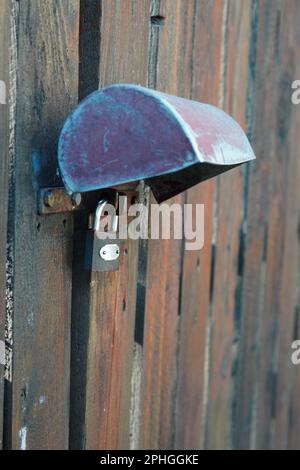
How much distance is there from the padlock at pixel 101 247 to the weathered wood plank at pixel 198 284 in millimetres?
342

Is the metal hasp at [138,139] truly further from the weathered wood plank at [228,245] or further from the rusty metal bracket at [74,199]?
the weathered wood plank at [228,245]

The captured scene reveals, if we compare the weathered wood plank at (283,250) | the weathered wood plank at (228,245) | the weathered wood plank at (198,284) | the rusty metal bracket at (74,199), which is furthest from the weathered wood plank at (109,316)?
the weathered wood plank at (283,250)

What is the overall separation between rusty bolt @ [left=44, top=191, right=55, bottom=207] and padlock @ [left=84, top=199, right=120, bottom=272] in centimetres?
7

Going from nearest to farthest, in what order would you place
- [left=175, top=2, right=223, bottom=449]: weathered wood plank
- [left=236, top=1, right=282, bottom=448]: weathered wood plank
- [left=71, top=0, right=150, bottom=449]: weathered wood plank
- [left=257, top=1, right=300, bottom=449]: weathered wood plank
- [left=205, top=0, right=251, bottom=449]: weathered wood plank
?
[left=71, top=0, right=150, bottom=449]: weathered wood plank → [left=175, top=2, right=223, bottom=449]: weathered wood plank → [left=205, top=0, right=251, bottom=449]: weathered wood plank → [left=236, top=1, right=282, bottom=448]: weathered wood plank → [left=257, top=1, right=300, bottom=449]: weathered wood plank

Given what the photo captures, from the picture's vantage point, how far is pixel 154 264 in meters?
1.17

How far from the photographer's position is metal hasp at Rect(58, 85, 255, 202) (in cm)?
75

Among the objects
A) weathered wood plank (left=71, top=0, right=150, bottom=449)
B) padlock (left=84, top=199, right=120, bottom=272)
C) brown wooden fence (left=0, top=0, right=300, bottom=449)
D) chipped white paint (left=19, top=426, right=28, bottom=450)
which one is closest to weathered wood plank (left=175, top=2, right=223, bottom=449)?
brown wooden fence (left=0, top=0, right=300, bottom=449)

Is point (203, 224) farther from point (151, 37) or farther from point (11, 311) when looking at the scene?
point (11, 311)

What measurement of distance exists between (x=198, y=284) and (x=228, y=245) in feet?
0.58

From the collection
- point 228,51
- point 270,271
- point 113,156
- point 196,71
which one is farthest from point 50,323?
point 270,271

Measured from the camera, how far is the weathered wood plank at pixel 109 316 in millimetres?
963

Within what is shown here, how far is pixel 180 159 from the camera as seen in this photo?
740 millimetres

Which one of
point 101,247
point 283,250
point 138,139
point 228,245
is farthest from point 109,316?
point 283,250

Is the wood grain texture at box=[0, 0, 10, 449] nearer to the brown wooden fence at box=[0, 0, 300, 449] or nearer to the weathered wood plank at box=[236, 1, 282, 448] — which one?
the brown wooden fence at box=[0, 0, 300, 449]
